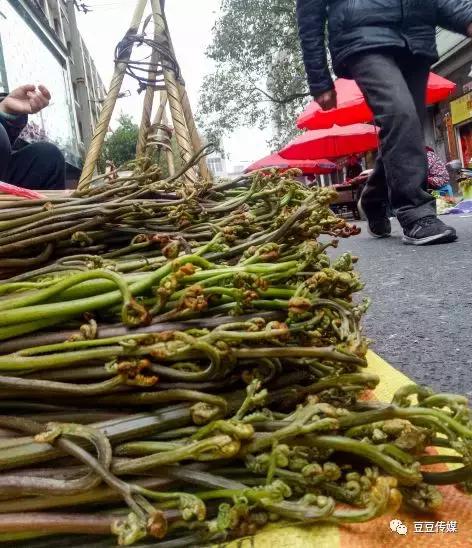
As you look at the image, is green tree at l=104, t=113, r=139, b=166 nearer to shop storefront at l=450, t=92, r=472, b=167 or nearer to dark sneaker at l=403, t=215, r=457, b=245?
shop storefront at l=450, t=92, r=472, b=167

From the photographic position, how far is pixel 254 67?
77.8 ft

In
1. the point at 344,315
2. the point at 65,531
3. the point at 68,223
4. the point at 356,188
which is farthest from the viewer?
the point at 356,188

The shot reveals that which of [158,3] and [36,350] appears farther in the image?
Answer: [158,3]

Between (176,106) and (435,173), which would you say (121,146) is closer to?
(435,173)

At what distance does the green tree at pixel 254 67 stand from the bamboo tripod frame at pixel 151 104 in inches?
688

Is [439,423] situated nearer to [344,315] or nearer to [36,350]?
[344,315]

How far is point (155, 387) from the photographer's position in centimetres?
91

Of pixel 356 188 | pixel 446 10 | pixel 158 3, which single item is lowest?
pixel 356 188

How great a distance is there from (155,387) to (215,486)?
174mm

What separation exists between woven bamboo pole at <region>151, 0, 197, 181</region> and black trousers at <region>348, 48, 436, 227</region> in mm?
1237

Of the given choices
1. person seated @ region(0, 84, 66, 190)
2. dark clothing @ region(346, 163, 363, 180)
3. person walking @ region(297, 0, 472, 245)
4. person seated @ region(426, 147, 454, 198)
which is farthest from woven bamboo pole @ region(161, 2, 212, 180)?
dark clothing @ region(346, 163, 363, 180)

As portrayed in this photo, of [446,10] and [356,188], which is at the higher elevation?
[446,10]

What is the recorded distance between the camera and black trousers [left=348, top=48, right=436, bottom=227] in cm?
365

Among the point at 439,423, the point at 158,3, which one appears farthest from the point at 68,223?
the point at 158,3
